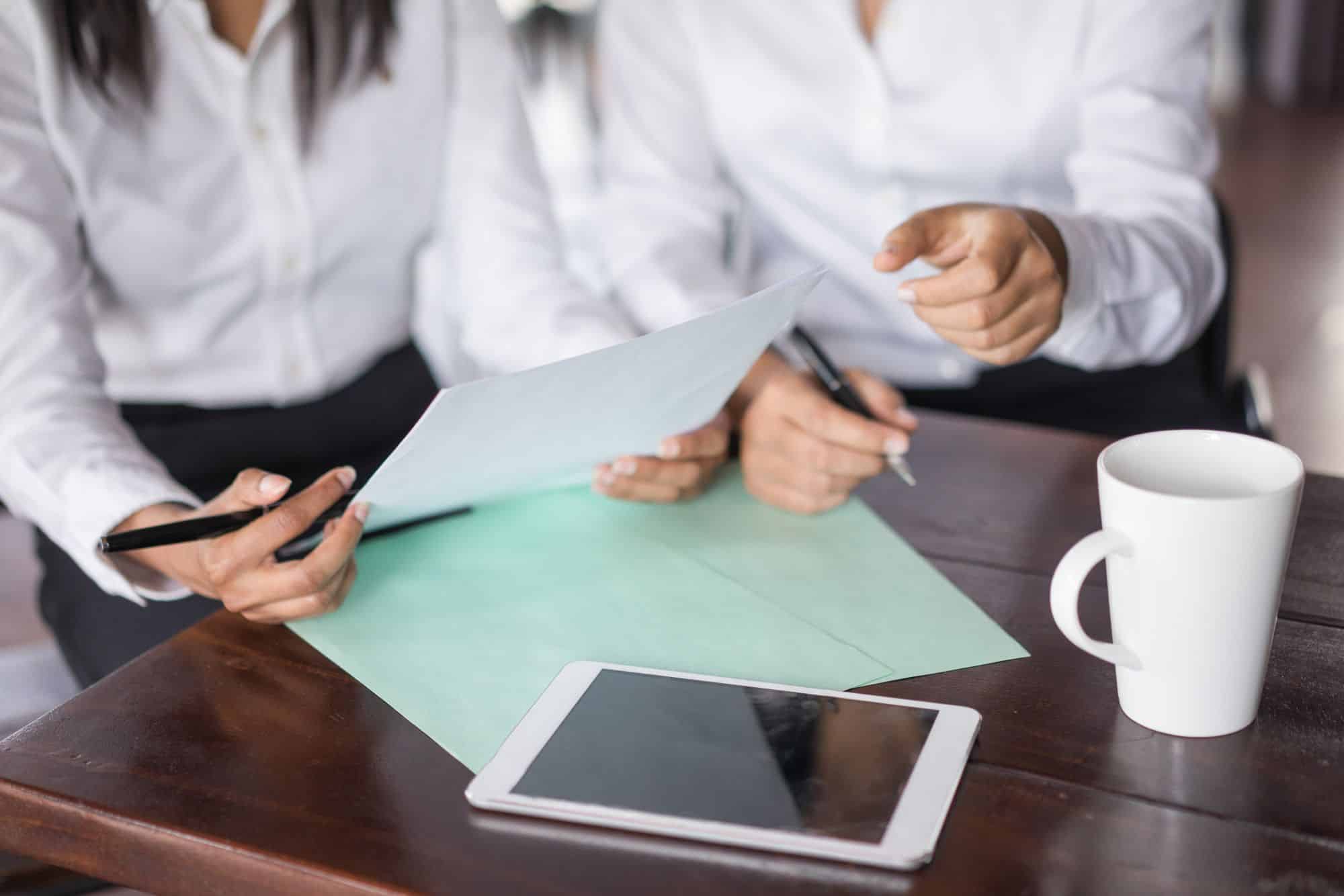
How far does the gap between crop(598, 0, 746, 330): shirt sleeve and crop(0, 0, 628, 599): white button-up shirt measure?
0.42 feet

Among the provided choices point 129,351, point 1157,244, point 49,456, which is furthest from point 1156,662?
point 129,351

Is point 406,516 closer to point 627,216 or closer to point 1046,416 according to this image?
point 627,216

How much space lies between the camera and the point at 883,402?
3.01 ft

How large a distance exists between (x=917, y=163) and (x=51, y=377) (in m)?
0.86

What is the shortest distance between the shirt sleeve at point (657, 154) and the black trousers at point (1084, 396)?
0.94 ft

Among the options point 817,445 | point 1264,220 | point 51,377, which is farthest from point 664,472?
point 1264,220

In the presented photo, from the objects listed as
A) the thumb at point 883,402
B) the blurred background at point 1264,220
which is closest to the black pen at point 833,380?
the thumb at point 883,402

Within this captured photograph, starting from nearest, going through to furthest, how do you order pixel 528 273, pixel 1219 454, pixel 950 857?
pixel 950 857 → pixel 1219 454 → pixel 528 273

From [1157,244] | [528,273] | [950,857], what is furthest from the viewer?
[528,273]

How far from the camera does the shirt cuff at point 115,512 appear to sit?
2.69 feet

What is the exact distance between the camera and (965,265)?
2.63 ft

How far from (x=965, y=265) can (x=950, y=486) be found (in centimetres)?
17

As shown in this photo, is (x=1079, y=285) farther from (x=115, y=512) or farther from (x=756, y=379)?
(x=115, y=512)

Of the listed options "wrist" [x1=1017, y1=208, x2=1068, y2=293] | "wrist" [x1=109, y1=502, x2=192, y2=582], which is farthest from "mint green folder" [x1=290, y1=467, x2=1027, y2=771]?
"wrist" [x1=1017, y1=208, x2=1068, y2=293]
